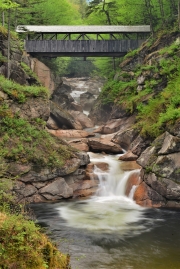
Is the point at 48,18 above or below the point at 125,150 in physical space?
above

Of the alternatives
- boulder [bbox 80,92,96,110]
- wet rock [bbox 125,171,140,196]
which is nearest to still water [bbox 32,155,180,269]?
wet rock [bbox 125,171,140,196]

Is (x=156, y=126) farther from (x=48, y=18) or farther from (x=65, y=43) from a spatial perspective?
(x=48, y=18)

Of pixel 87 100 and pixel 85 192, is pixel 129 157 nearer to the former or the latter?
pixel 85 192

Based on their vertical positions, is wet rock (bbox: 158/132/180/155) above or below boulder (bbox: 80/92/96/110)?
above

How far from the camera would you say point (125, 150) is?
26.8 m

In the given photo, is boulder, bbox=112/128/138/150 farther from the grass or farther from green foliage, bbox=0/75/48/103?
the grass

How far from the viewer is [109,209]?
57.1 ft

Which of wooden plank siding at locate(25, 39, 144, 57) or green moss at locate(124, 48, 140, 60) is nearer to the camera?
green moss at locate(124, 48, 140, 60)

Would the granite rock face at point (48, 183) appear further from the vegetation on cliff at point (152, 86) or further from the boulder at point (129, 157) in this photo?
the vegetation on cliff at point (152, 86)

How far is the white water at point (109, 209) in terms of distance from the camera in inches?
581

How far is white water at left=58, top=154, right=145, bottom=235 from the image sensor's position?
581 inches

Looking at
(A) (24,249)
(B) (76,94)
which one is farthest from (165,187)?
(B) (76,94)

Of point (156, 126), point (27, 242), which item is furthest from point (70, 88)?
point (27, 242)

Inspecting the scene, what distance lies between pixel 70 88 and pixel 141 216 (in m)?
39.8
